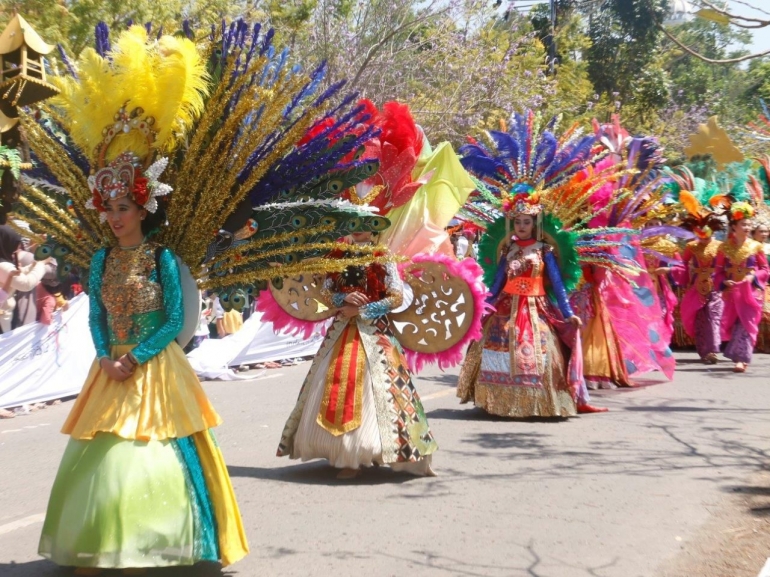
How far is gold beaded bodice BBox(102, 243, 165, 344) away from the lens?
15.0 ft

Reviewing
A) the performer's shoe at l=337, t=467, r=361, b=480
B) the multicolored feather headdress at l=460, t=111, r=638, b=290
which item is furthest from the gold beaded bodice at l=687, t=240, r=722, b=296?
the performer's shoe at l=337, t=467, r=361, b=480

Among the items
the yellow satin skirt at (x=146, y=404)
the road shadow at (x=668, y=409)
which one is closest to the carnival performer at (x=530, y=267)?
the road shadow at (x=668, y=409)

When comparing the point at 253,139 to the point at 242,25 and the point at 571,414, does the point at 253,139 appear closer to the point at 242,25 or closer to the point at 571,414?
the point at 242,25

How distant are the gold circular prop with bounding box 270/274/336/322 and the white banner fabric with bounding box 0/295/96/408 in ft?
11.9

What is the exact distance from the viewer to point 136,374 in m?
4.55

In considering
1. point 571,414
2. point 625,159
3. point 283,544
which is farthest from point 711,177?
point 283,544

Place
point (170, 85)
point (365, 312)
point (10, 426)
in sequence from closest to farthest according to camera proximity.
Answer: point (170, 85) < point (365, 312) < point (10, 426)

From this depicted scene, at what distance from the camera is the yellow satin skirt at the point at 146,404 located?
175 inches

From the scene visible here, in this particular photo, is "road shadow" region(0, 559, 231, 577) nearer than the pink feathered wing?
Yes

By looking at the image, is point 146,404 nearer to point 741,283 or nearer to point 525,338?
point 525,338

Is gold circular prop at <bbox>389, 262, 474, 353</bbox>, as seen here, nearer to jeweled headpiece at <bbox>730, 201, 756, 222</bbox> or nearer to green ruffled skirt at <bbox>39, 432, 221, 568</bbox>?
green ruffled skirt at <bbox>39, 432, 221, 568</bbox>

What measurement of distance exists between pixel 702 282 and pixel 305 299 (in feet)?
24.9

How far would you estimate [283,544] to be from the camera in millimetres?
5164

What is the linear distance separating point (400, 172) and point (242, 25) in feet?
7.09
